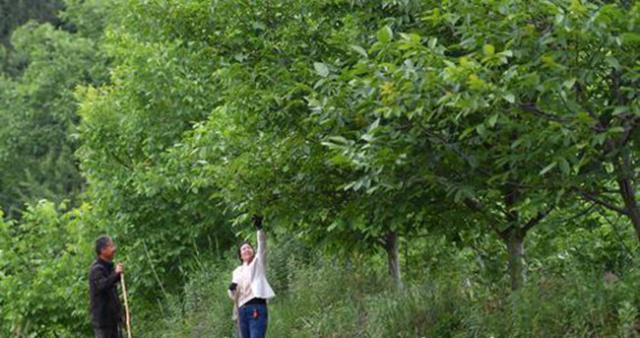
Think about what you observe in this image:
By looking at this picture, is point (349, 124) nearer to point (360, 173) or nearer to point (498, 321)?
point (360, 173)

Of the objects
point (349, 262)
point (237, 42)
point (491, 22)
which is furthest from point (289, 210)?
point (349, 262)

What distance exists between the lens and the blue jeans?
11695 millimetres

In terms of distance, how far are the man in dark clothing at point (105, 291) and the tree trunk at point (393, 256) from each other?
325 cm

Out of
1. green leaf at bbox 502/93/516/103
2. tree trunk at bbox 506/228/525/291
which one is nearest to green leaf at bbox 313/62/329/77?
green leaf at bbox 502/93/516/103

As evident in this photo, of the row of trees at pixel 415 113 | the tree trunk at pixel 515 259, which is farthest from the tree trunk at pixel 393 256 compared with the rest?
the tree trunk at pixel 515 259

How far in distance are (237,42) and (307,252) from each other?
728cm

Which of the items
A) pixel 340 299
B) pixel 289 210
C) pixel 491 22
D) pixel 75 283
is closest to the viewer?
pixel 491 22

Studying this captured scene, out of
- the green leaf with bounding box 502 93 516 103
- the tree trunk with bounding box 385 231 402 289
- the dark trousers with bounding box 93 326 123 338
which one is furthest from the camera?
the tree trunk with bounding box 385 231 402 289

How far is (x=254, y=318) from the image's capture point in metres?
11.7

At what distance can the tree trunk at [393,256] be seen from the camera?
12617mm

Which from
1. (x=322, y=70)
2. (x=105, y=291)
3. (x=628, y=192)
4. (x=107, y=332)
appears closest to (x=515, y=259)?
(x=628, y=192)

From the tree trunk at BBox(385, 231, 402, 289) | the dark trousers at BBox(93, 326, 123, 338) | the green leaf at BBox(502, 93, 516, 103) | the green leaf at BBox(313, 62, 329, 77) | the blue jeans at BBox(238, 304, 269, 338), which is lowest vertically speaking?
the blue jeans at BBox(238, 304, 269, 338)

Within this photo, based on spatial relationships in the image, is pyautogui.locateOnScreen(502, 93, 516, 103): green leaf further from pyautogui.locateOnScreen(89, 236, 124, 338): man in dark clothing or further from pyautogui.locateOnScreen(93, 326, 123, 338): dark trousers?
pyautogui.locateOnScreen(93, 326, 123, 338): dark trousers

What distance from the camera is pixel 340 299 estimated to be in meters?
13.6
